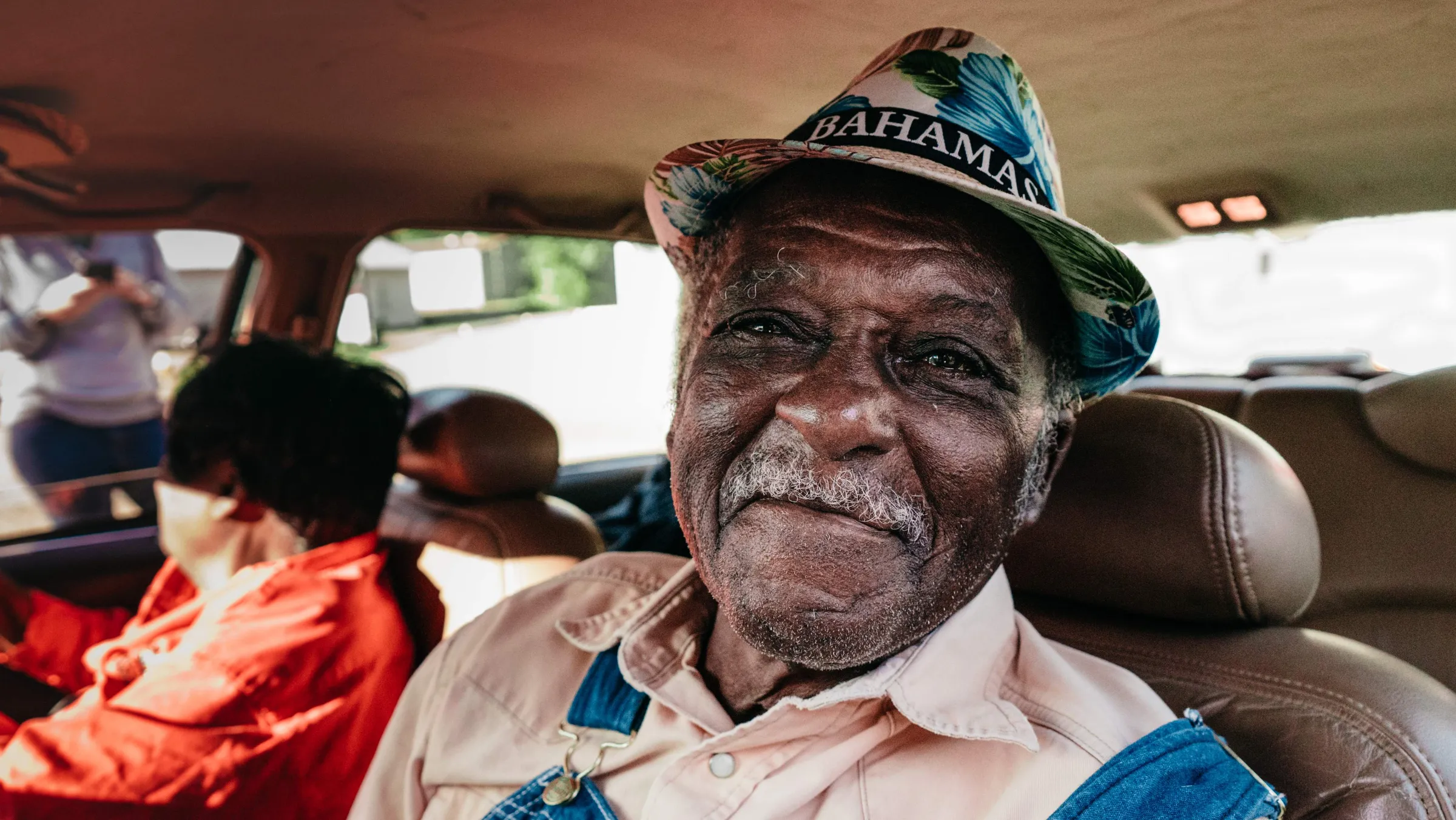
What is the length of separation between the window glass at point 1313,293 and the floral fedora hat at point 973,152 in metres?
0.06

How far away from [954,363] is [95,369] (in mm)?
3663

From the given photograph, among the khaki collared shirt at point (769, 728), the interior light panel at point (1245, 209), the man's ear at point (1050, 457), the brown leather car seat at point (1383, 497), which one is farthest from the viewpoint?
the interior light panel at point (1245, 209)

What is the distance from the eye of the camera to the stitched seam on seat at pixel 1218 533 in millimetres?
1601

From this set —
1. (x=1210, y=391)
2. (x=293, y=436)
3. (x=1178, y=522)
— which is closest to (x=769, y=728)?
(x=1178, y=522)

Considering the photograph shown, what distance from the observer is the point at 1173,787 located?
1.21m

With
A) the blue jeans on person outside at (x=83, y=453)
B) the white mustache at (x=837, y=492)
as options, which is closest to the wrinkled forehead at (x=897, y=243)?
the white mustache at (x=837, y=492)

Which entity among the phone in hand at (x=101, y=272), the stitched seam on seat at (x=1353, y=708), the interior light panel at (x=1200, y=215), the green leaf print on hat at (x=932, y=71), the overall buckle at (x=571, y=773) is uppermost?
the green leaf print on hat at (x=932, y=71)

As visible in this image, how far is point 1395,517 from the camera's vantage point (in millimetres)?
2623

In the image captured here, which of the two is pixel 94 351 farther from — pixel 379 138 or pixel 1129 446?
pixel 1129 446

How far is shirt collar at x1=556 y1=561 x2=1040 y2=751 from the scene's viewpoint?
1.29 m

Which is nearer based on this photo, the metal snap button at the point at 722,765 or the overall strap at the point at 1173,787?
the overall strap at the point at 1173,787

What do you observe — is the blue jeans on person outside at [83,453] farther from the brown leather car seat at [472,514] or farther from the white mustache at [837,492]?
the white mustache at [837,492]

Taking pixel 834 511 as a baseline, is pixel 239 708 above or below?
below

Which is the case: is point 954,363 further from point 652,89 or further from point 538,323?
point 538,323
